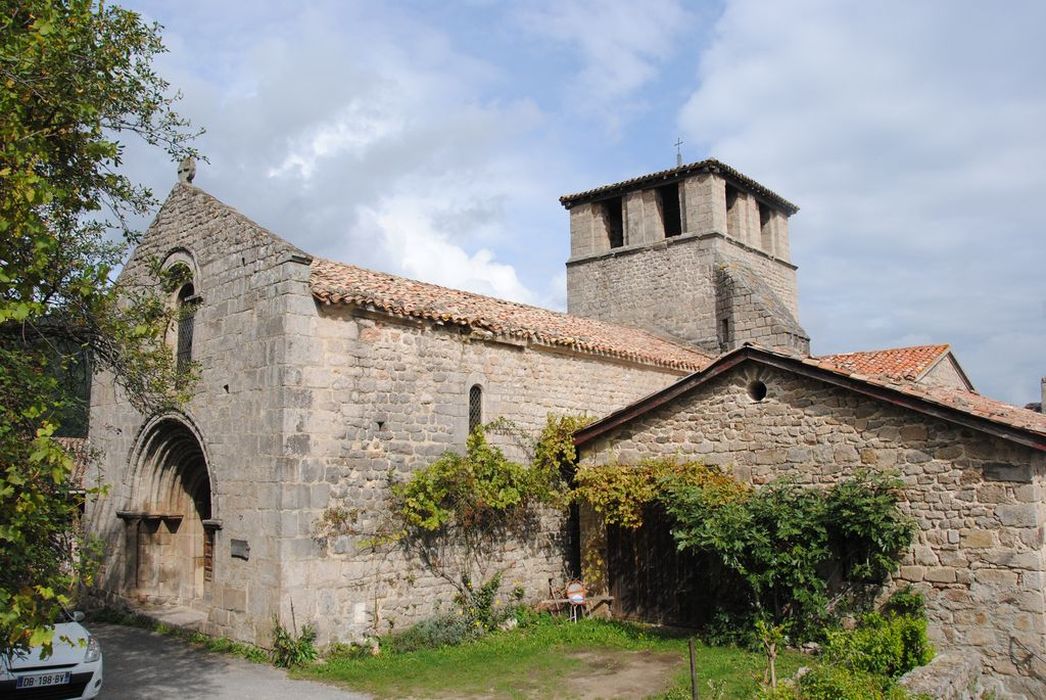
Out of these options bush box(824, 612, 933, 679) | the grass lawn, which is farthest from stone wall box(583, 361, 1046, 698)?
the grass lawn

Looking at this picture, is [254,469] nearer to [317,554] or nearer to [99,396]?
[317,554]

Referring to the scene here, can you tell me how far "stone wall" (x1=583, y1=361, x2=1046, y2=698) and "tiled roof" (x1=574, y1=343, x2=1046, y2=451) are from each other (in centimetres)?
18

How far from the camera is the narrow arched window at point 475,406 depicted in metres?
13.5

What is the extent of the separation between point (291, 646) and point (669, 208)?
16.7 meters

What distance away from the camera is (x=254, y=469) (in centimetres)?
1138

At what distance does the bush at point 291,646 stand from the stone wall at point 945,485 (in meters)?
6.40

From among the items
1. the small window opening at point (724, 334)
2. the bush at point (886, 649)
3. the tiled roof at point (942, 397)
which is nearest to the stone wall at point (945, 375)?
the tiled roof at point (942, 397)

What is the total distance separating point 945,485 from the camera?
10.1 metres

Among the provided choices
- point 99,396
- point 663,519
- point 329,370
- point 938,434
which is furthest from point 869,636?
point 99,396

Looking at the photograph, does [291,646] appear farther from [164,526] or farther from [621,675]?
[164,526]

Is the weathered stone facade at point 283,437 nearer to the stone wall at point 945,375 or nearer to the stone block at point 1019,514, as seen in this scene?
the stone block at point 1019,514

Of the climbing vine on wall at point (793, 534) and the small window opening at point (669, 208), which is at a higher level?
the small window opening at point (669, 208)

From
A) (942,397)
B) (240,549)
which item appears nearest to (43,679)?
(240,549)

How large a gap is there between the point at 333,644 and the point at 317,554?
1.22 m
